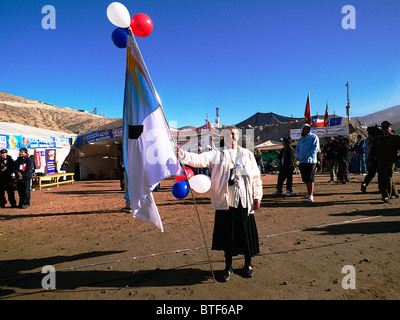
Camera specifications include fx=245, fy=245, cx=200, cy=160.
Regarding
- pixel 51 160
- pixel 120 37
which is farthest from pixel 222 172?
pixel 51 160

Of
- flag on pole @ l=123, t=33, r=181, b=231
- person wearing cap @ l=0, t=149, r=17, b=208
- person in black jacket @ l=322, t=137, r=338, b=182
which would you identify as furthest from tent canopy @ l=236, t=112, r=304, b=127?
flag on pole @ l=123, t=33, r=181, b=231

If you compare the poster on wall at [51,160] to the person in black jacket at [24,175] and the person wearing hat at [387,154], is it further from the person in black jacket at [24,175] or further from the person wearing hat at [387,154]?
the person wearing hat at [387,154]

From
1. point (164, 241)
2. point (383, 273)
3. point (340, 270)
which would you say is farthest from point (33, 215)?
point (383, 273)

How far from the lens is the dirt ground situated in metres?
2.70

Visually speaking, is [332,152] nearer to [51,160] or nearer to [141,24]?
[141,24]

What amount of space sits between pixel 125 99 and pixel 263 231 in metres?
3.47

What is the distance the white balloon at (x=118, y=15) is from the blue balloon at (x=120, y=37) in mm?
79

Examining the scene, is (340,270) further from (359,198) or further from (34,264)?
(359,198)

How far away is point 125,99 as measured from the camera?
141 inches

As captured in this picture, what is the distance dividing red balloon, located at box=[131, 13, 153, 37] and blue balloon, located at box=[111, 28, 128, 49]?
137 mm

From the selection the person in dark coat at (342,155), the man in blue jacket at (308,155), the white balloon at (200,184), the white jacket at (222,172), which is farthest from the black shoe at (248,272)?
the person in dark coat at (342,155)

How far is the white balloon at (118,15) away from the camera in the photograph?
3.07 m

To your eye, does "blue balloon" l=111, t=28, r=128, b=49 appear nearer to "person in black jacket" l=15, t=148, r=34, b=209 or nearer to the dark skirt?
the dark skirt

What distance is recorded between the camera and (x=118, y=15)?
312cm
